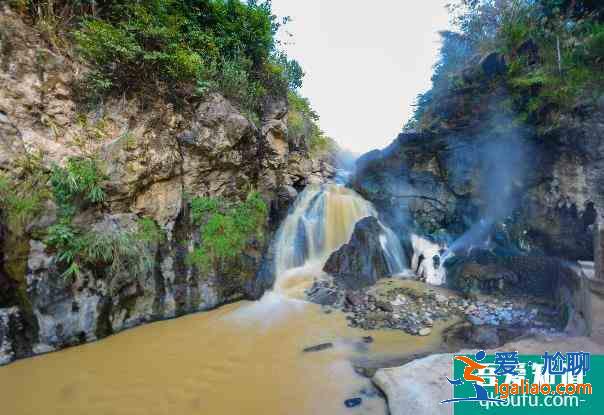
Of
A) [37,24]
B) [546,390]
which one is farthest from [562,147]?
[37,24]

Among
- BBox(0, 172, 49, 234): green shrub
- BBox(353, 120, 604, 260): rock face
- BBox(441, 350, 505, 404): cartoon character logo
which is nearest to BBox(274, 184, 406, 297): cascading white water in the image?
BBox(353, 120, 604, 260): rock face

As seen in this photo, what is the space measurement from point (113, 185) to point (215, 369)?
378 centimetres

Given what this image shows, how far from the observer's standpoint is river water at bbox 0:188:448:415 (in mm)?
3027

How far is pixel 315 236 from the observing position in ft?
28.1

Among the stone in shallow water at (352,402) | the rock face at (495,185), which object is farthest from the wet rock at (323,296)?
the rock face at (495,185)

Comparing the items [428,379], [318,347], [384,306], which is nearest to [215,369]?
[318,347]

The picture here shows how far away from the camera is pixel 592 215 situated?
17.3 ft

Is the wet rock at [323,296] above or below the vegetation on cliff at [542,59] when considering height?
below

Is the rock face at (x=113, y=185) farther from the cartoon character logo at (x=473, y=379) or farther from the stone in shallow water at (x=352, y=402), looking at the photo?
the cartoon character logo at (x=473, y=379)

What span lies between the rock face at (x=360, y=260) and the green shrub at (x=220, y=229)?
2.43 metres

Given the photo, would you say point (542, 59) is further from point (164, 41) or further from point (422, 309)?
point (164, 41)

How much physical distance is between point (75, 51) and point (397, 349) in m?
8.12

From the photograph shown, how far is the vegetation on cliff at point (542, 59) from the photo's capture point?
5.33m
